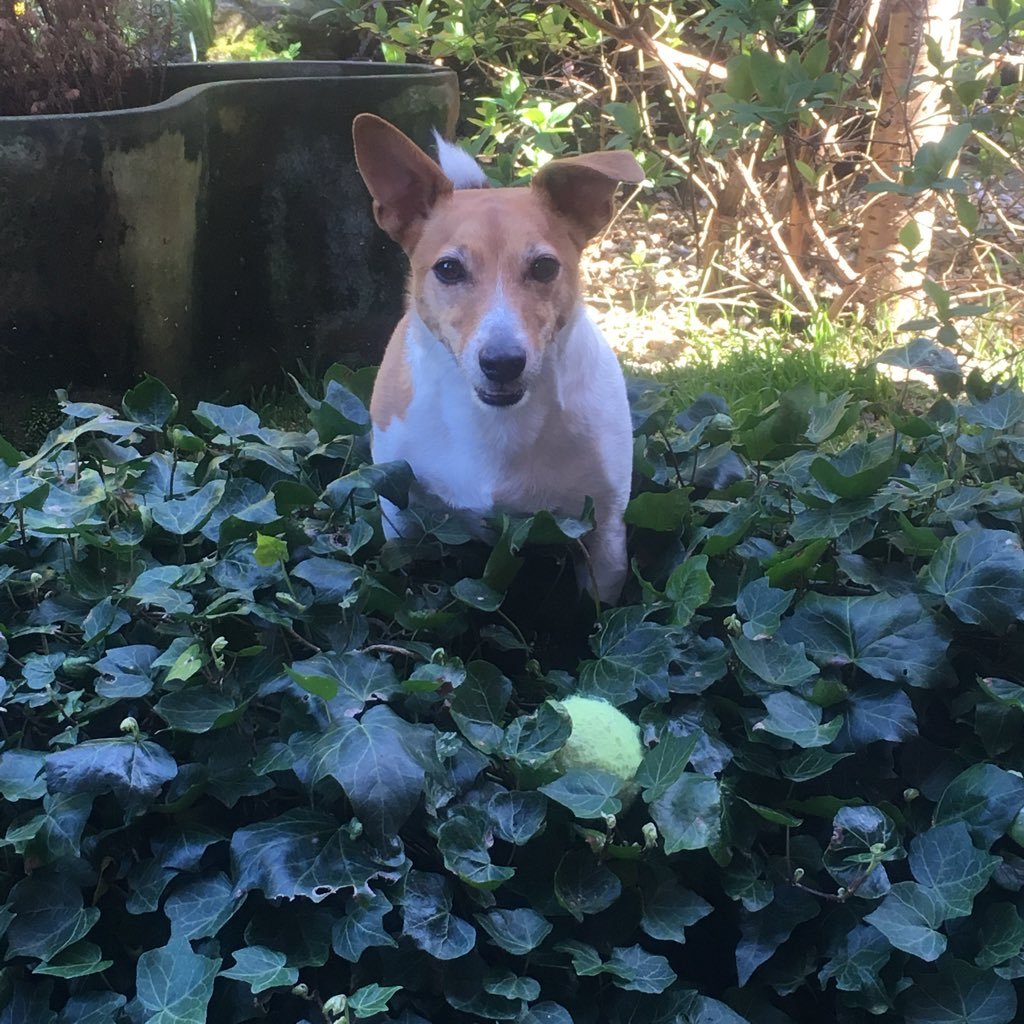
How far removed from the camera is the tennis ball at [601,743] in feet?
4.25

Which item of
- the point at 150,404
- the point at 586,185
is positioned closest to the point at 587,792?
the point at 586,185

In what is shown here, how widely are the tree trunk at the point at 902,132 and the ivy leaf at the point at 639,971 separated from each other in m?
2.52

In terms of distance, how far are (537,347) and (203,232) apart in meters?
1.60

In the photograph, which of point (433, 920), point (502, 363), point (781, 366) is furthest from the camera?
point (781, 366)

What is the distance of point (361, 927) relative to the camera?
1.12 meters

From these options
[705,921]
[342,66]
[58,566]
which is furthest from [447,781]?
[342,66]

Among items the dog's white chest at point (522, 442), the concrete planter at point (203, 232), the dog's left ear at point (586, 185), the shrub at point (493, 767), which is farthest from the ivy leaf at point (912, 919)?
the concrete planter at point (203, 232)

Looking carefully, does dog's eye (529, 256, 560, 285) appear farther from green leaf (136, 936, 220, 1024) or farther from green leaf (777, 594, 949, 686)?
green leaf (136, 936, 220, 1024)

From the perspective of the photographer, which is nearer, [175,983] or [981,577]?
[175,983]

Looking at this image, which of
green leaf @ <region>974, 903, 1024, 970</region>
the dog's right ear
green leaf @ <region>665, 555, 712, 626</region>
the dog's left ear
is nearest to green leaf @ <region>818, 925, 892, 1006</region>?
green leaf @ <region>974, 903, 1024, 970</region>

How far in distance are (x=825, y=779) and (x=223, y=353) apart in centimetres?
224

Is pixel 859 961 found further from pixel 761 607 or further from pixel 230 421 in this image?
pixel 230 421

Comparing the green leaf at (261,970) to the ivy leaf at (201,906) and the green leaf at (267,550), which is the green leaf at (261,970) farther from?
the green leaf at (267,550)

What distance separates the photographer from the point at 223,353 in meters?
2.97
